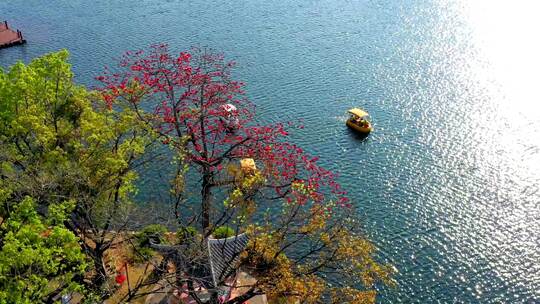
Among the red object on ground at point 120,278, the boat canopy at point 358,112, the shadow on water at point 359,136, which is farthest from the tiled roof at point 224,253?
the boat canopy at point 358,112

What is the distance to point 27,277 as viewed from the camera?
820 inches

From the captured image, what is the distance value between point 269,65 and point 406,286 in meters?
39.8

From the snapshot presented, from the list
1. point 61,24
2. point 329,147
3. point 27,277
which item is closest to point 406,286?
point 329,147

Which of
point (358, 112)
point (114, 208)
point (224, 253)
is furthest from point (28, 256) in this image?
point (358, 112)

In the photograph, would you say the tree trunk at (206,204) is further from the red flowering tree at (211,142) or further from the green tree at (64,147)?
the green tree at (64,147)

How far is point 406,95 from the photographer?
6519 centimetres

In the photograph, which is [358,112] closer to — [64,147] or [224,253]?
[224,253]

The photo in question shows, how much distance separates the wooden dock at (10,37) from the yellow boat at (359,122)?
170 feet

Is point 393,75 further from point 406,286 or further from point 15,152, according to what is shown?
point 15,152

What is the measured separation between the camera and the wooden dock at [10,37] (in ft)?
249

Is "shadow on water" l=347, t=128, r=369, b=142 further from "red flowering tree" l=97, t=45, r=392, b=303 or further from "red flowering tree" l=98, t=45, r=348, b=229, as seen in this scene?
"red flowering tree" l=98, t=45, r=348, b=229

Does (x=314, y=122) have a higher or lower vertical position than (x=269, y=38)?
lower

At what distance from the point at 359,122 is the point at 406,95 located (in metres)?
11.4

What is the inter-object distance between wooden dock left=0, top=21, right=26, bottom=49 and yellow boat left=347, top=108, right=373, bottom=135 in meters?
51.7
